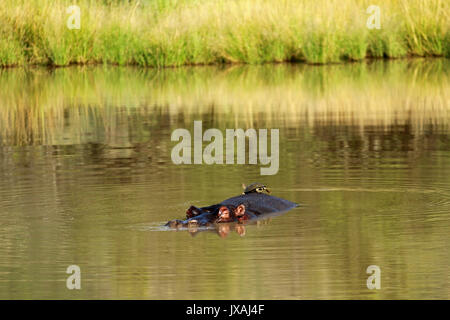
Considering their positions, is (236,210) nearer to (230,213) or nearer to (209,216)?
(230,213)

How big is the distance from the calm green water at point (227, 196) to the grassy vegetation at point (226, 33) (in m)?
8.12

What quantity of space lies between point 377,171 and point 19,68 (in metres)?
21.6

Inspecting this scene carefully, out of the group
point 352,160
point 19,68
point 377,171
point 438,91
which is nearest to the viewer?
point 377,171

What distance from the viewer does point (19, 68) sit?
33.0 meters

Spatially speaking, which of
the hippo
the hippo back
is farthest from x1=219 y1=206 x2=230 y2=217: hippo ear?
the hippo back

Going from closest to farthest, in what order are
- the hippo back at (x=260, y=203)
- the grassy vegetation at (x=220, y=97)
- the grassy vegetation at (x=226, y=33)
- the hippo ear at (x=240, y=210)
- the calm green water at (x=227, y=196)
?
the calm green water at (x=227, y=196) → the hippo ear at (x=240, y=210) → the hippo back at (x=260, y=203) → the grassy vegetation at (x=220, y=97) → the grassy vegetation at (x=226, y=33)

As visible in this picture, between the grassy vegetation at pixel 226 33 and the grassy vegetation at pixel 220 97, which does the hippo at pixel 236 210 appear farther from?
the grassy vegetation at pixel 226 33

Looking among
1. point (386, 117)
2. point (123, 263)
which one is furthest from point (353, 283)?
point (386, 117)

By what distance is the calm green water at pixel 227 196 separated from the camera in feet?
25.9

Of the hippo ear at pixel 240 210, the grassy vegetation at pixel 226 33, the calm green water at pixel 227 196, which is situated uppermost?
the grassy vegetation at pixel 226 33

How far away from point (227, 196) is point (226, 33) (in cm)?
2060

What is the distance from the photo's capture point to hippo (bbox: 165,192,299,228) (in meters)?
9.75

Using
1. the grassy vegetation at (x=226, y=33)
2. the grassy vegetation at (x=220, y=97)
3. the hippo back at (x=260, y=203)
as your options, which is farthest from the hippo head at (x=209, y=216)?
the grassy vegetation at (x=226, y=33)
